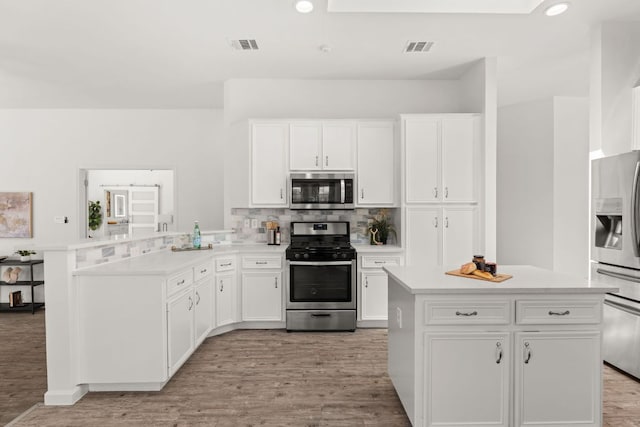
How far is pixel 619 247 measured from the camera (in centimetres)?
321

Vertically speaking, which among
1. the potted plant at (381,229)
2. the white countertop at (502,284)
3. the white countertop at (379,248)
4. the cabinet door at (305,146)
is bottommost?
the white countertop at (379,248)

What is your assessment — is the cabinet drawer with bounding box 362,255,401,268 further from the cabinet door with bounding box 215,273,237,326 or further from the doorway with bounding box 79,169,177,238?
the doorway with bounding box 79,169,177,238

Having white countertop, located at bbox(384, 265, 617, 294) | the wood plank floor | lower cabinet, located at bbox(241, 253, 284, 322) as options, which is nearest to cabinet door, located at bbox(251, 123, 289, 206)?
lower cabinet, located at bbox(241, 253, 284, 322)

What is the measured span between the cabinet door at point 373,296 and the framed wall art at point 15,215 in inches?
215

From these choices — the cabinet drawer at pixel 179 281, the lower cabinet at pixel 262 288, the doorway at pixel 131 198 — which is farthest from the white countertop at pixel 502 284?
the doorway at pixel 131 198

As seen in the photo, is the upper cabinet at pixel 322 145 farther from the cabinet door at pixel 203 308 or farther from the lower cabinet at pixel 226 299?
the cabinet door at pixel 203 308

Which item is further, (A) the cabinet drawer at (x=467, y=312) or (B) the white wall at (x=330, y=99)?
(B) the white wall at (x=330, y=99)

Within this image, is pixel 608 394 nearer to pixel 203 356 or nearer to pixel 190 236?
pixel 203 356

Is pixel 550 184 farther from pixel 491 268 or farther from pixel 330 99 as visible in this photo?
pixel 491 268

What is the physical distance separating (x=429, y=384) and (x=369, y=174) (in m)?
2.95

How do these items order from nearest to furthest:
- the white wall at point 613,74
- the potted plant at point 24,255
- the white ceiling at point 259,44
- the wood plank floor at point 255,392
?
the wood plank floor at point 255,392 < the white ceiling at point 259,44 < the white wall at point 613,74 < the potted plant at point 24,255

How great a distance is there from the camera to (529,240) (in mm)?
6008

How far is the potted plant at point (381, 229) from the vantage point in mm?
4867

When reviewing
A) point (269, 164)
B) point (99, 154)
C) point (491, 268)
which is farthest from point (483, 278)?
point (99, 154)
